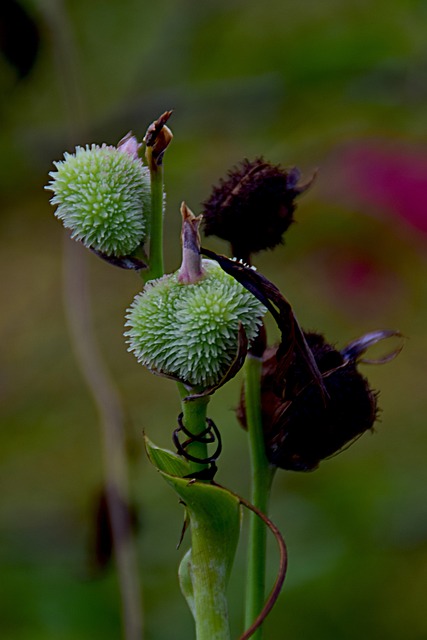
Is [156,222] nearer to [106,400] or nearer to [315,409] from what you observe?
[315,409]


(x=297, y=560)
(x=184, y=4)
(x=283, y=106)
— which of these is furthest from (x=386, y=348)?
(x=184, y=4)

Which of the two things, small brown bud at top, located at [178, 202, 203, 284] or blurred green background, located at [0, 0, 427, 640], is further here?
blurred green background, located at [0, 0, 427, 640]

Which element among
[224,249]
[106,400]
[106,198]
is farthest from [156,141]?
[224,249]

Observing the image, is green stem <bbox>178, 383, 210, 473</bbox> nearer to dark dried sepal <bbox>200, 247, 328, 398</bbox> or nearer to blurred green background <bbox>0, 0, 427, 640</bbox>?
dark dried sepal <bbox>200, 247, 328, 398</bbox>

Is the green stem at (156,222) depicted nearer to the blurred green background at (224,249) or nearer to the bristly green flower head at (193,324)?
the bristly green flower head at (193,324)

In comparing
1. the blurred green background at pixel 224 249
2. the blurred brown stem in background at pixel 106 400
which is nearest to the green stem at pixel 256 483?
the blurred brown stem in background at pixel 106 400

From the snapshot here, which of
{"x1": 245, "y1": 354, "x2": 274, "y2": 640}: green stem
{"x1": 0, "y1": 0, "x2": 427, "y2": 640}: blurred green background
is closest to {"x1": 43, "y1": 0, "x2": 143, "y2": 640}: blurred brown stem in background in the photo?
{"x1": 0, "y1": 0, "x2": 427, "y2": 640}: blurred green background
